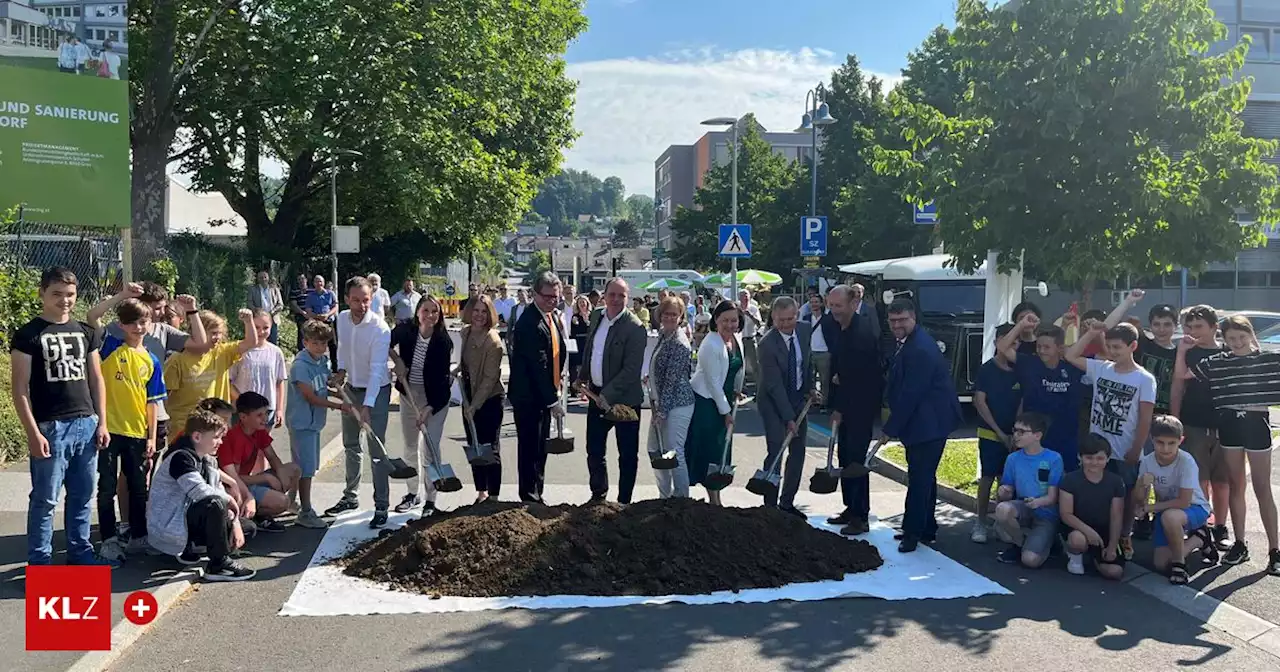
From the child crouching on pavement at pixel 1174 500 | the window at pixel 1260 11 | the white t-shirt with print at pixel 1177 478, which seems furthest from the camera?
the window at pixel 1260 11

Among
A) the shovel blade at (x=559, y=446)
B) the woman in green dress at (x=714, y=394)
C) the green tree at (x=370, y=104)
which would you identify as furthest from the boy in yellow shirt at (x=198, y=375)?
the green tree at (x=370, y=104)

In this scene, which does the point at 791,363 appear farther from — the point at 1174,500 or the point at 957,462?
the point at 957,462

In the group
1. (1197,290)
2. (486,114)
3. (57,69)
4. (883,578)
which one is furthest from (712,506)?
(1197,290)

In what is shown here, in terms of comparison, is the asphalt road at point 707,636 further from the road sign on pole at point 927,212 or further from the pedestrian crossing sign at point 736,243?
the pedestrian crossing sign at point 736,243

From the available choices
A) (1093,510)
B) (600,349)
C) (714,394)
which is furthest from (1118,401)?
(600,349)

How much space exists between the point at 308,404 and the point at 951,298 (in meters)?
9.74

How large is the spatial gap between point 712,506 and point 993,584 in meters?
1.84

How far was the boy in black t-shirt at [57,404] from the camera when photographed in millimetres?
5727

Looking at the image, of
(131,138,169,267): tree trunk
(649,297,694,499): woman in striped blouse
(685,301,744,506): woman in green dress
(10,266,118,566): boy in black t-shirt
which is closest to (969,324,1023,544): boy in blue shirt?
(685,301,744,506): woman in green dress

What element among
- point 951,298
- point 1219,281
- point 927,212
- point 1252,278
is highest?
point 927,212

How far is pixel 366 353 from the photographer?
765 centimetres

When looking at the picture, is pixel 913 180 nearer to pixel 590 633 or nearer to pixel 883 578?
pixel 883 578

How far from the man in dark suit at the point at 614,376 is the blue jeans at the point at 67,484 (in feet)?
10.9

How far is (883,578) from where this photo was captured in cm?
655
